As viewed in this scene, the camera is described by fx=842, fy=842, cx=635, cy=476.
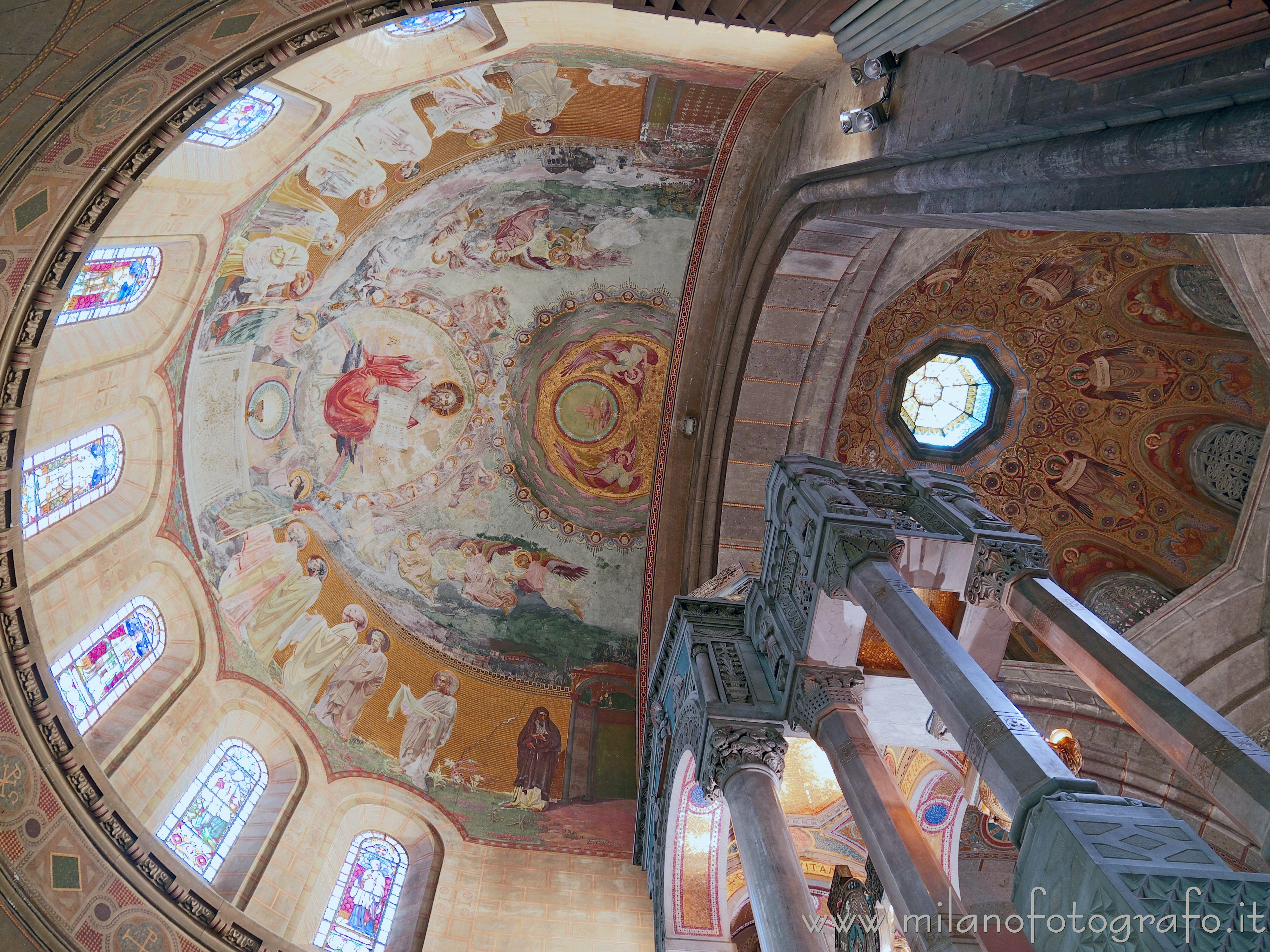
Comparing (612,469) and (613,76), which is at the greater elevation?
(613,76)

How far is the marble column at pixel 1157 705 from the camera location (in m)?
4.31

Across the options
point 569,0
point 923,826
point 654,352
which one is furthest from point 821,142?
point 923,826

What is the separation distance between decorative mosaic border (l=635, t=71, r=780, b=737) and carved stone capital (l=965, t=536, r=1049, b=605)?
20.3 ft

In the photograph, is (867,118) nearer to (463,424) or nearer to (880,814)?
(880,814)

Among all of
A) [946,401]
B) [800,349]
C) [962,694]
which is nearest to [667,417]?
[800,349]

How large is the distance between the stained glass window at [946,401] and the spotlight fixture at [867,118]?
7740mm

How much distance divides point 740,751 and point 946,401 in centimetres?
902

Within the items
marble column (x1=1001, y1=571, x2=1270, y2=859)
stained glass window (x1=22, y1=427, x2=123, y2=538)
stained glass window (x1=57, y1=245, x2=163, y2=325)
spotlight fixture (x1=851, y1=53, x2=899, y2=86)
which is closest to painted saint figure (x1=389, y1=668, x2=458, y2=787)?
stained glass window (x1=22, y1=427, x2=123, y2=538)

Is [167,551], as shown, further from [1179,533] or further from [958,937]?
[1179,533]

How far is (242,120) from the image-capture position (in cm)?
871

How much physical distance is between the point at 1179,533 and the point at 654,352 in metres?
8.37

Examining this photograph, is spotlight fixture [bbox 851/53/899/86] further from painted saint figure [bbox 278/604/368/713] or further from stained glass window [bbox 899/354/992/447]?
painted saint figure [bbox 278/604/368/713]

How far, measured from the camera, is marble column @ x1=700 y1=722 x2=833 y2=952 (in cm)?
594

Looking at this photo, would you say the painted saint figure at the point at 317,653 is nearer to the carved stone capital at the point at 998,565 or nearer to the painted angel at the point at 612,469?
the painted angel at the point at 612,469
